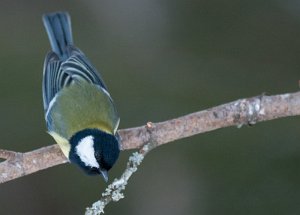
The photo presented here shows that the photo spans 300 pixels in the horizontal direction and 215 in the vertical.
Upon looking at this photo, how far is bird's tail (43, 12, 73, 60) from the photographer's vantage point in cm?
395

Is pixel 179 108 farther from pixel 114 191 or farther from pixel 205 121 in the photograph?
pixel 114 191

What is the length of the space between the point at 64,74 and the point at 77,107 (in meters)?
0.32

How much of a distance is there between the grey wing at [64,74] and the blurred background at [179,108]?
1.65 ft

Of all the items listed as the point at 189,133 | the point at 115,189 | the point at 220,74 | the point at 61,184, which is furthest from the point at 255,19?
the point at 115,189

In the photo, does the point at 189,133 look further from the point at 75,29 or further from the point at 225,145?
the point at 75,29

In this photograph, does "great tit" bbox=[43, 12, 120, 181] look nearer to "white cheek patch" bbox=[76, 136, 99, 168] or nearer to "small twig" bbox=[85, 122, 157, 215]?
"white cheek patch" bbox=[76, 136, 99, 168]

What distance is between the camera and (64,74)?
3.71 meters

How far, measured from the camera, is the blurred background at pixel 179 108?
4105 mm

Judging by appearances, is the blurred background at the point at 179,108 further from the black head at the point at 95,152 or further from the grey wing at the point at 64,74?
the black head at the point at 95,152

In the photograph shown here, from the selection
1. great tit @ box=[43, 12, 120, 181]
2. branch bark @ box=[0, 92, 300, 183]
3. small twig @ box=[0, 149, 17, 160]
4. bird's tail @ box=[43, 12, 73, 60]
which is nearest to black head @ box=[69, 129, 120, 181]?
great tit @ box=[43, 12, 120, 181]

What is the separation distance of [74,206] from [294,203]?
1.20m

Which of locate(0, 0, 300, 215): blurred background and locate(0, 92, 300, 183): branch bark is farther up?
locate(0, 92, 300, 183): branch bark

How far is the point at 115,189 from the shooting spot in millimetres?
2902

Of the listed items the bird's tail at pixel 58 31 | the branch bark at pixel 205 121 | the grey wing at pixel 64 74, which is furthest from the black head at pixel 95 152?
the bird's tail at pixel 58 31
